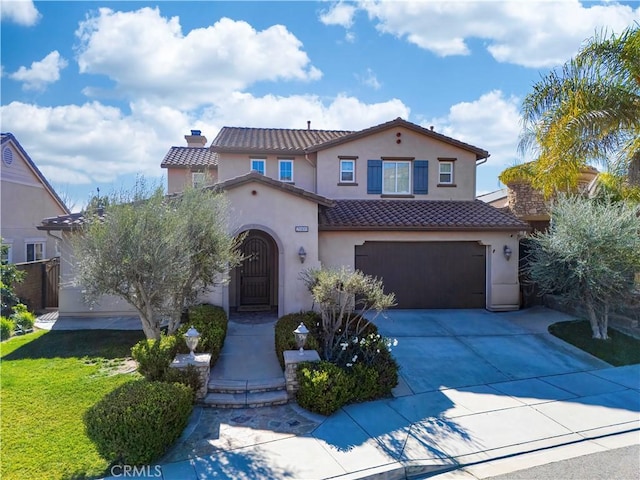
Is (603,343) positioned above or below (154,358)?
below

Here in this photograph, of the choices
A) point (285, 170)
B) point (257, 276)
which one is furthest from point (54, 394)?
point (285, 170)

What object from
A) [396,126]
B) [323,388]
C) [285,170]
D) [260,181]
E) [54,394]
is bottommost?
[54,394]

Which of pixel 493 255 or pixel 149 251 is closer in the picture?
pixel 149 251

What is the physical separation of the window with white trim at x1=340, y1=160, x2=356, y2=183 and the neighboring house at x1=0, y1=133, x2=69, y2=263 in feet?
52.7

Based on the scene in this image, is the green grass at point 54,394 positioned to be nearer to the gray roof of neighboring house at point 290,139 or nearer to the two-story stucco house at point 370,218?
the two-story stucco house at point 370,218

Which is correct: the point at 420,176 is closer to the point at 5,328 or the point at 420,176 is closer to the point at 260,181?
the point at 260,181

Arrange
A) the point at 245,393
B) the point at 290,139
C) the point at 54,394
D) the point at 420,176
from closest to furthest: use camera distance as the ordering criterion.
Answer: the point at 54,394, the point at 245,393, the point at 420,176, the point at 290,139

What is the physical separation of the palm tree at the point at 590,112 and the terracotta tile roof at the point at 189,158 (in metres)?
15.3

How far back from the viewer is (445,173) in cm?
1858

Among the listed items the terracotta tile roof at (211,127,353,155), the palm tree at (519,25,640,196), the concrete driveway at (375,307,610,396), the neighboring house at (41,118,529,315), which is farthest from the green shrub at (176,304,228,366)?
the palm tree at (519,25,640,196)

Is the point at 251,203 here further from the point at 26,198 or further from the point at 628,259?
the point at 26,198

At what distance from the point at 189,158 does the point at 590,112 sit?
1854 centimetres

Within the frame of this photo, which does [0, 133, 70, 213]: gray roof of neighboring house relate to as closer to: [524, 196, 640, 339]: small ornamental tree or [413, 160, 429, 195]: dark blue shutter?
[413, 160, 429, 195]: dark blue shutter

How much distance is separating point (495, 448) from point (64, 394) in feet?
27.5
